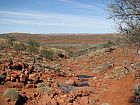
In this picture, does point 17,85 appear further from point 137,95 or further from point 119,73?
point 119,73

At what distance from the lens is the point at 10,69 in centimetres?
2247

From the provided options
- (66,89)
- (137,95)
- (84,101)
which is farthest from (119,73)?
(84,101)

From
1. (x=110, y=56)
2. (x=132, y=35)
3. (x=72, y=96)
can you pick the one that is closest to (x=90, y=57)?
(x=110, y=56)

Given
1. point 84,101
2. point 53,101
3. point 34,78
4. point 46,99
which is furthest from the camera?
point 34,78

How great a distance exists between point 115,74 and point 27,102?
8.99 meters

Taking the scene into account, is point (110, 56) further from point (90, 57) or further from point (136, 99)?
point (136, 99)

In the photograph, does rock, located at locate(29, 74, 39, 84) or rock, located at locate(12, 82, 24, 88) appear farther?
rock, located at locate(29, 74, 39, 84)

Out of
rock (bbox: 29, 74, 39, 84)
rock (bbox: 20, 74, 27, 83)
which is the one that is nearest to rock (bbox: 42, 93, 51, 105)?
rock (bbox: 20, 74, 27, 83)

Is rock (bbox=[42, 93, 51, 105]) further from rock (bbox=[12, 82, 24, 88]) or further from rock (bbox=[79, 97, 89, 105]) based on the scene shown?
rock (bbox=[12, 82, 24, 88])

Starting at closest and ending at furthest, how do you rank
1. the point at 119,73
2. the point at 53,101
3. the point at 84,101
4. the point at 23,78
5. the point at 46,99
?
the point at 53,101 → the point at 84,101 → the point at 46,99 → the point at 23,78 → the point at 119,73

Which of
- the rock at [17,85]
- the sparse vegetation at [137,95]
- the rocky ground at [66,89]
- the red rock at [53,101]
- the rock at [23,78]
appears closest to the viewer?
the sparse vegetation at [137,95]

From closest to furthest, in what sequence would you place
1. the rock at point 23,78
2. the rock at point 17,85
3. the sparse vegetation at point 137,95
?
1. the sparse vegetation at point 137,95
2. the rock at point 17,85
3. the rock at point 23,78

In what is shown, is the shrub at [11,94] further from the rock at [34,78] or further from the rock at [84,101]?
the rock at [34,78]

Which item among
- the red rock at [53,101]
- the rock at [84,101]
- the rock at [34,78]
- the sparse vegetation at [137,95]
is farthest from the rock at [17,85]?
the sparse vegetation at [137,95]
